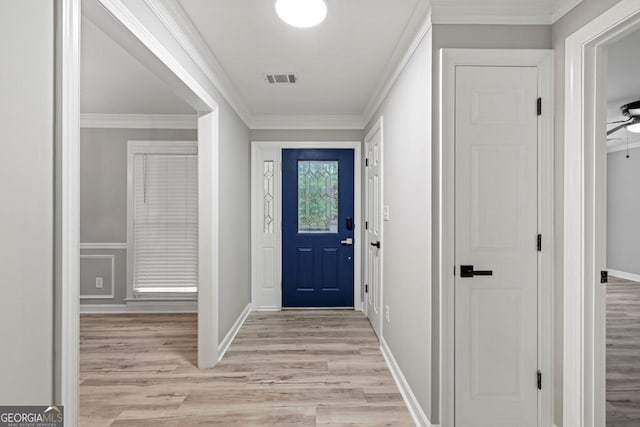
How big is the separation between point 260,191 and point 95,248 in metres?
2.19

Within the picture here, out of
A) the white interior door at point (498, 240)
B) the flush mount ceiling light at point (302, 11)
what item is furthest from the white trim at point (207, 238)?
the white interior door at point (498, 240)

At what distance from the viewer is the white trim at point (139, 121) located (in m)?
4.47

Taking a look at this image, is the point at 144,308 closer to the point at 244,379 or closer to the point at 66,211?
the point at 244,379

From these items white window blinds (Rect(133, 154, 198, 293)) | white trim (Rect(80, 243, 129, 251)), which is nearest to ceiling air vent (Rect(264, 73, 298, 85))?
white window blinds (Rect(133, 154, 198, 293))

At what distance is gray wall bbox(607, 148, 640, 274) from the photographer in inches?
256

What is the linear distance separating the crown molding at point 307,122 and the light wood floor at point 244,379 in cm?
239

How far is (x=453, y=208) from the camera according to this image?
1992mm

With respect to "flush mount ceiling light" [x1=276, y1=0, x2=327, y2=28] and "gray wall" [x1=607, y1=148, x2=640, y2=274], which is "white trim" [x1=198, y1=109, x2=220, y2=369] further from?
"gray wall" [x1=607, y1=148, x2=640, y2=274]

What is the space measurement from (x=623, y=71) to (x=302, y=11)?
313cm

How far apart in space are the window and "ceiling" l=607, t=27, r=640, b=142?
14.2ft

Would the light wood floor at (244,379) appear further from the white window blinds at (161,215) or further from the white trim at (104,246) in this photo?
the white trim at (104,246)

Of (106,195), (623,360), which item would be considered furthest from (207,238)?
(623,360)

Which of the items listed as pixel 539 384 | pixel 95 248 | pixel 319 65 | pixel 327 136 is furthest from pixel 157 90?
pixel 539 384

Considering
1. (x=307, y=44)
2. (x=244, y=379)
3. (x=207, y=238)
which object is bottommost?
(x=244, y=379)
